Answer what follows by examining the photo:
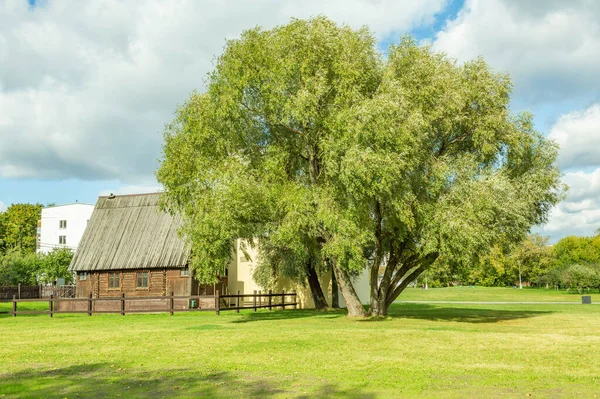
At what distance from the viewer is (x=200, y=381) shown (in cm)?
1200

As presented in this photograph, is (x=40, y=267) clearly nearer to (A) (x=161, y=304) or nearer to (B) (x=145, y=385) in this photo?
(A) (x=161, y=304)

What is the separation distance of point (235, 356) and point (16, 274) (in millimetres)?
62931

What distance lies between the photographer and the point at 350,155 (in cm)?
2356

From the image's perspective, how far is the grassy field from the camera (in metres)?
11.1

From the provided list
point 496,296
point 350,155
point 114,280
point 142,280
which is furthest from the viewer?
point 496,296

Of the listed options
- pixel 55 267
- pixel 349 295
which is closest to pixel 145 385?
pixel 349 295

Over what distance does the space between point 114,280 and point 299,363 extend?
31.9 metres

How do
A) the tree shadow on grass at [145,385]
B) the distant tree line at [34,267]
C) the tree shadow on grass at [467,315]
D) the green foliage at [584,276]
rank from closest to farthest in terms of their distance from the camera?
the tree shadow on grass at [145,385] < the tree shadow on grass at [467,315] < the distant tree line at [34,267] < the green foliage at [584,276]

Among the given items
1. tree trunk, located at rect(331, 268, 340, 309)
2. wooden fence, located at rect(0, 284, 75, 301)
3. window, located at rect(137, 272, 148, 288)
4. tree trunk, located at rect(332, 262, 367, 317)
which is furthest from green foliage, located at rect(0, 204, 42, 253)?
tree trunk, located at rect(332, 262, 367, 317)

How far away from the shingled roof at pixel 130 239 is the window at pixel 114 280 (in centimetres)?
73

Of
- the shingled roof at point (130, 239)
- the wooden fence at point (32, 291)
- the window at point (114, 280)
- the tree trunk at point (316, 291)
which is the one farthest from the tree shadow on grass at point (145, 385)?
the wooden fence at point (32, 291)

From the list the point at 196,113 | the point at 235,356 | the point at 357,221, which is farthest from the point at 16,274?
the point at 235,356

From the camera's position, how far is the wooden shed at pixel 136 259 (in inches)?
1649

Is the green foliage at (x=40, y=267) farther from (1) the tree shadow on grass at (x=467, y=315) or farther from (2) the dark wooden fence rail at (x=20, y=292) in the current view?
(1) the tree shadow on grass at (x=467, y=315)
